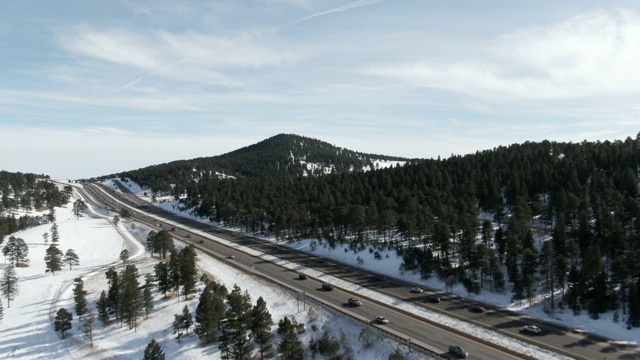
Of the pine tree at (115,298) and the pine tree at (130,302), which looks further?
the pine tree at (115,298)

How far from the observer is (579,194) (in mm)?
100625

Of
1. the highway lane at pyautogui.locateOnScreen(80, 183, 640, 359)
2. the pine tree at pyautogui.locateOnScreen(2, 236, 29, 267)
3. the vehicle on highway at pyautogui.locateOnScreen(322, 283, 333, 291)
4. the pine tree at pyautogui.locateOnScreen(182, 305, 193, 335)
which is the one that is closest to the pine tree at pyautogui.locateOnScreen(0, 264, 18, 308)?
the pine tree at pyautogui.locateOnScreen(2, 236, 29, 267)

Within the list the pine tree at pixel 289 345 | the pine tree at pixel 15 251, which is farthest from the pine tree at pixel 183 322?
the pine tree at pixel 15 251

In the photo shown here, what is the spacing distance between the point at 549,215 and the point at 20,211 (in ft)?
742

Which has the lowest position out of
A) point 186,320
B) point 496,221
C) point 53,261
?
point 186,320

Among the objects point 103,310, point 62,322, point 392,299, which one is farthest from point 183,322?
point 392,299

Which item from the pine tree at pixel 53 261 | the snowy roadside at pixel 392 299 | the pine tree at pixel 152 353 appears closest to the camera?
the snowy roadside at pixel 392 299

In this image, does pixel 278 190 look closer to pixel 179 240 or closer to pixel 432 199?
pixel 179 240

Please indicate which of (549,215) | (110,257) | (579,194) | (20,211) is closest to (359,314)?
(549,215)

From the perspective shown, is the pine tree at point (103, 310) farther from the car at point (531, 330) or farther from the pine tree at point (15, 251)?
the car at point (531, 330)

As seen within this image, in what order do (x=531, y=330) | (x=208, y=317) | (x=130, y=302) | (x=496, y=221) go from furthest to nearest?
(x=496, y=221) → (x=130, y=302) → (x=208, y=317) → (x=531, y=330)

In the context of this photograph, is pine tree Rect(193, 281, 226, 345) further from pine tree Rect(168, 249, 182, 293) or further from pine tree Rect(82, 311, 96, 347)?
pine tree Rect(82, 311, 96, 347)

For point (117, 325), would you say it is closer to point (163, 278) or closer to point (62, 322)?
point (62, 322)

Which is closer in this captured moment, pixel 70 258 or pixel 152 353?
pixel 152 353
